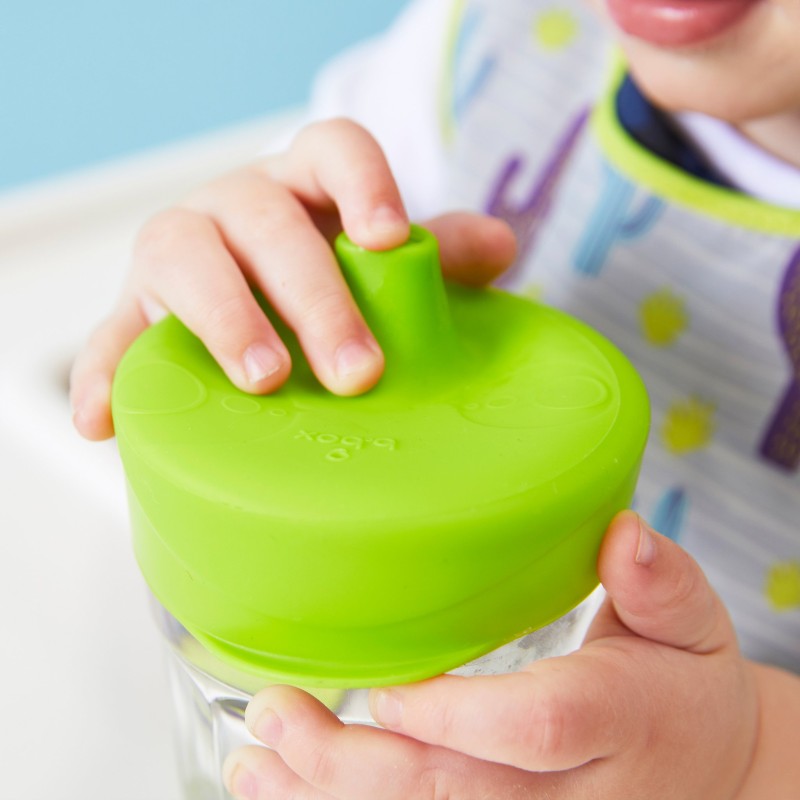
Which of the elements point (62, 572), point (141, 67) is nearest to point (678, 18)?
point (62, 572)

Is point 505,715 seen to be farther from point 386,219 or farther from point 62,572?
point 62,572

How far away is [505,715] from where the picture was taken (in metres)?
0.26

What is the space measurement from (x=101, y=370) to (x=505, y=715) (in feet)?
0.65

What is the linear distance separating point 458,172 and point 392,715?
0.46 meters

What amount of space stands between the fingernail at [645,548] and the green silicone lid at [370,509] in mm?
12

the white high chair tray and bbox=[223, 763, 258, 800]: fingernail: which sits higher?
bbox=[223, 763, 258, 800]: fingernail

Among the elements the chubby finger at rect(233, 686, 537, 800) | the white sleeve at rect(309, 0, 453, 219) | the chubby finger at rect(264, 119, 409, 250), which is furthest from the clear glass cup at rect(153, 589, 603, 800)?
the white sleeve at rect(309, 0, 453, 219)

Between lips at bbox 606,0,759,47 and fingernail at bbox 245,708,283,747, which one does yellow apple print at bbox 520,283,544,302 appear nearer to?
lips at bbox 606,0,759,47

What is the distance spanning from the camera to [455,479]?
25 centimetres

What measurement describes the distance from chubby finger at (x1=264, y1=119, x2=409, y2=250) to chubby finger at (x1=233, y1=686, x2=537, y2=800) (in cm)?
14

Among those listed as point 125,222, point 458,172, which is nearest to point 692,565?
point 458,172

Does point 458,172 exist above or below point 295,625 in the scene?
below

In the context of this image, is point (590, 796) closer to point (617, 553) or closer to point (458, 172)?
point (617, 553)

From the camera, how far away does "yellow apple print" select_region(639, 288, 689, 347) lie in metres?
0.56
